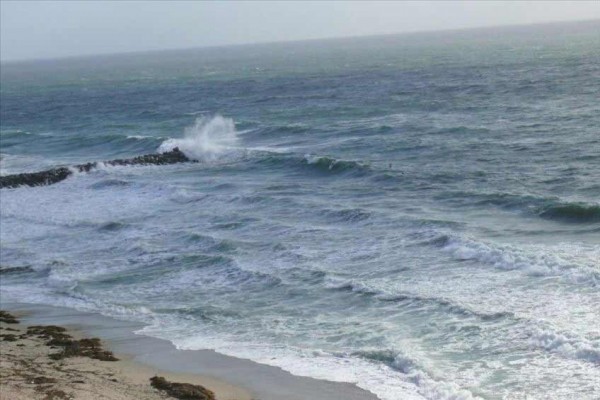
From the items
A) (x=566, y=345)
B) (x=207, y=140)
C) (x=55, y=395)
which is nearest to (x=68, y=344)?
(x=55, y=395)

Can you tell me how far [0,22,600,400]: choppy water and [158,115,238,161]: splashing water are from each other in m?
0.25

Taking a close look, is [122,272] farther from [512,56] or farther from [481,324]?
[512,56]

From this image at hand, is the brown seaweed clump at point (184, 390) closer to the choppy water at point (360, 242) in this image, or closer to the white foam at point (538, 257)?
the choppy water at point (360, 242)

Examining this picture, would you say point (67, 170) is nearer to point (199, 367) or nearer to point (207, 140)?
point (207, 140)

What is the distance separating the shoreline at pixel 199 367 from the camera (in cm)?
1617

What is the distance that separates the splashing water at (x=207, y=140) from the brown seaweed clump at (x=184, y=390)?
109 ft

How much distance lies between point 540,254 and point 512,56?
9628 centimetres

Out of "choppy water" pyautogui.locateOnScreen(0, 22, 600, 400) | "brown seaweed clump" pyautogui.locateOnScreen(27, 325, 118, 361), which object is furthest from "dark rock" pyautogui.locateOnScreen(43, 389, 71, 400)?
"choppy water" pyautogui.locateOnScreen(0, 22, 600, 400)

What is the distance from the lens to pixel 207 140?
178 ft

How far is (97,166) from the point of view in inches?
1914

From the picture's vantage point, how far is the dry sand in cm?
1614

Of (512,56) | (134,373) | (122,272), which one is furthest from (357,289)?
(512,56)

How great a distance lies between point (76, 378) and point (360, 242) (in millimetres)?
11890

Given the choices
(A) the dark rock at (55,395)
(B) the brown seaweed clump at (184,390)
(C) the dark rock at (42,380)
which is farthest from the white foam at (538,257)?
(A) the dark rock at (55,395)
